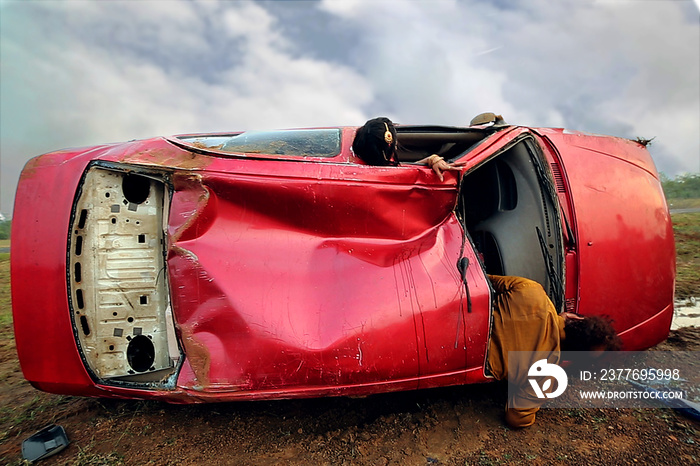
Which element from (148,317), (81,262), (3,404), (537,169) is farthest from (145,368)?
(537,169)

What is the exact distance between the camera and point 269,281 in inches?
70.0

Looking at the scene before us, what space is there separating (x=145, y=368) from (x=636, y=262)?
309 cm

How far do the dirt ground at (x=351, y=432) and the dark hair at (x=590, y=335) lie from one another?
0.48 meters

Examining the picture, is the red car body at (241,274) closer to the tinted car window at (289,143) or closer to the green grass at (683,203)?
the tinted car window at (289,143)

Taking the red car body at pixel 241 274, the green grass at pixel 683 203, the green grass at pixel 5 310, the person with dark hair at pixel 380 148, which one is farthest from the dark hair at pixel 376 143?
the green grass at pixel 683 203

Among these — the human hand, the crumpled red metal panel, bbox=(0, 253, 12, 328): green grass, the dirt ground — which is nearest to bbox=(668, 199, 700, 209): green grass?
the dirt ground

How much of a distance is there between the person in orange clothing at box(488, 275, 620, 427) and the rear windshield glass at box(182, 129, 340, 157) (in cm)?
138

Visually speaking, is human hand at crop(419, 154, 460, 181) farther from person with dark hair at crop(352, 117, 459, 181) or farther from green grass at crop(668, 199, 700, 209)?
green grass at crop(668, 199, 700, 209)

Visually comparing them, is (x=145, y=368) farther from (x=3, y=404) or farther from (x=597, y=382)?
(x=597, y=382)

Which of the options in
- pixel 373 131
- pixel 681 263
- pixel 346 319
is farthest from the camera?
pixel 681 263

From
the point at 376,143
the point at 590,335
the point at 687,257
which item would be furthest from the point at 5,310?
the point at 687,257

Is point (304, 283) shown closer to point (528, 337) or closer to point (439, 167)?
point (439, 167)

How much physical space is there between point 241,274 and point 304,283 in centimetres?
31

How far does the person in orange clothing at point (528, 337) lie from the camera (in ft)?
6.86
